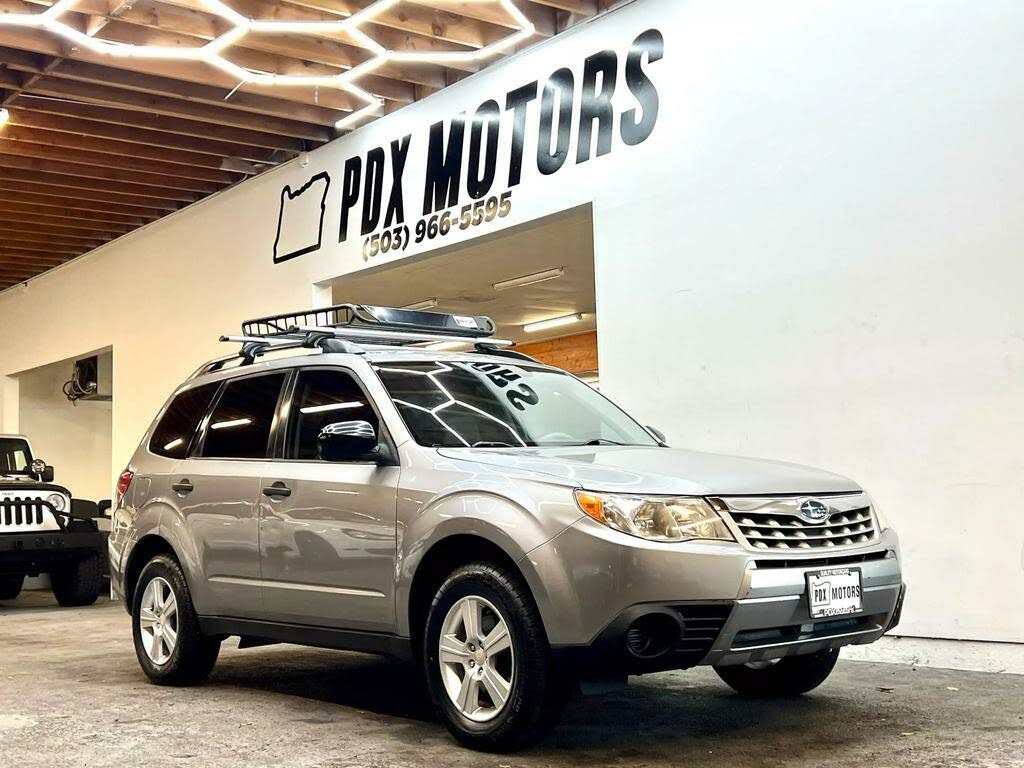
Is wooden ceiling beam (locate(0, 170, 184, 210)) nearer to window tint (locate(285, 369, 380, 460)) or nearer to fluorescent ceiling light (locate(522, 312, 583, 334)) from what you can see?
fluorescent ceiling light (locate(522, 312, 583, 334))

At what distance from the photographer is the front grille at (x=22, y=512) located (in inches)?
426

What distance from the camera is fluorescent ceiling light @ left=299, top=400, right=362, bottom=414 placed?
5148mm

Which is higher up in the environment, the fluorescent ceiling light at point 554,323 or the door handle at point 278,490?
the fluorescent ceiling light at point 554,323

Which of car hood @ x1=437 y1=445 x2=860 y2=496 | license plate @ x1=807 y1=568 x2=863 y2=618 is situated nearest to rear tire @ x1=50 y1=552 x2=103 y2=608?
car hood @ x1=437 y1=445 x2=860 y2=496

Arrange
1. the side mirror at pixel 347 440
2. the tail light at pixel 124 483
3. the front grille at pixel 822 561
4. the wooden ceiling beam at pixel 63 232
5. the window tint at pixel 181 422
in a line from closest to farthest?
the front grille at pixel 822 561, the side mirror at pixel 347 440, the window tint at pixel 181 422, the tail light at pixel 124 483, the wooden ceiling beam at pixel 63 232

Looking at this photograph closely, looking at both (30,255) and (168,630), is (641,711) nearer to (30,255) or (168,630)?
(168,630)

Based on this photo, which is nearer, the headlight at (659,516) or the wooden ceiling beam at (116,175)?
the headlight at (659,516)

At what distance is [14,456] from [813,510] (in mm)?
10308

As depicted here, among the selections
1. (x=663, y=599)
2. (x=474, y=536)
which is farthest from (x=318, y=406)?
(x=663, y=599)

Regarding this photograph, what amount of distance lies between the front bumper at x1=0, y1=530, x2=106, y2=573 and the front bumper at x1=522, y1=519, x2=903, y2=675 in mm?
8054

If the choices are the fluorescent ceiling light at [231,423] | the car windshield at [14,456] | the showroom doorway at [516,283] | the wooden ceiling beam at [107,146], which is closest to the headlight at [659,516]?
the fluorescent ceiling light at [231,423]

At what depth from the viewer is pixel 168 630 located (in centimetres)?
593

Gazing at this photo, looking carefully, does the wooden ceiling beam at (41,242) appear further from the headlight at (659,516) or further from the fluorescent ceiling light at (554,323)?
the headlight at (659,516)

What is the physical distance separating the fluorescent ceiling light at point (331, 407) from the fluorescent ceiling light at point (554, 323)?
41.5 feet
